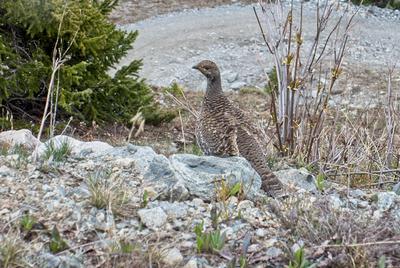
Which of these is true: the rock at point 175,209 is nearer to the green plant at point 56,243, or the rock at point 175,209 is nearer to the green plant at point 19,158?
the green plant at point 56,243

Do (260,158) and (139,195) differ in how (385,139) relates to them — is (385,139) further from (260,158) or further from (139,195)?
(139,195)

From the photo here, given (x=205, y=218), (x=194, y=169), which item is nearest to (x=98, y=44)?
(x=194, y=169)

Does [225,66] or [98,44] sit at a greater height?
[98,44]

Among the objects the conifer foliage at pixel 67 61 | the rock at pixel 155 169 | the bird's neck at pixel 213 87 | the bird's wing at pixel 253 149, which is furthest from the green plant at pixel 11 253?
the conifer foliage at pixel 67 61

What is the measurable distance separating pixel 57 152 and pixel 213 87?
7.62 ft

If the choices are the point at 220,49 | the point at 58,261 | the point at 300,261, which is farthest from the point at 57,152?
the point at 220,49

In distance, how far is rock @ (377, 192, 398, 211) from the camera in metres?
5.51

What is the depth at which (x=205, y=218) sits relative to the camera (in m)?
5.04

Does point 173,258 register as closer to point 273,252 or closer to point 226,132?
point 273,252

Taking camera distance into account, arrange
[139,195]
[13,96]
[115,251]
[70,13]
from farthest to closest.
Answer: [13,96] < [70,13] < [139,195] < [115,251]

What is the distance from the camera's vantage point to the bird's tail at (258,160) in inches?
234

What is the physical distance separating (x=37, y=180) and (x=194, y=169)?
3.38 ft

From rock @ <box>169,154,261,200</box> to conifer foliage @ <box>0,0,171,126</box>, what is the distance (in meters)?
4.45

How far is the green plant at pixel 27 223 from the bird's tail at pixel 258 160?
5.79 ft
